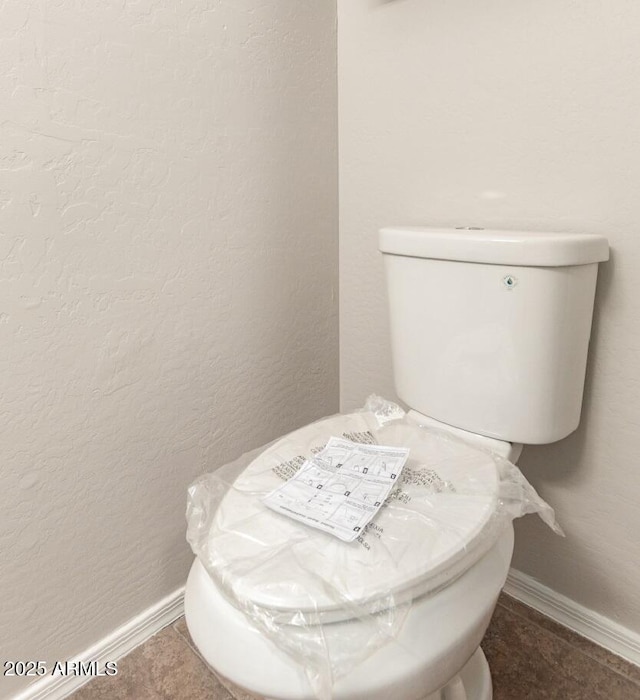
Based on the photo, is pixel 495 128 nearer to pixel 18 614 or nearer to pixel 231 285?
pixel 231 285

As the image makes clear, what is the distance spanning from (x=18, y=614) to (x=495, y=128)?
1102 mm

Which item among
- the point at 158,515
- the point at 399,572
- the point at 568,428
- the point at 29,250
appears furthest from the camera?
the point at 158,515

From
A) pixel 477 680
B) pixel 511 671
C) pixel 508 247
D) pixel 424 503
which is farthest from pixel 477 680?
pixel 508 247

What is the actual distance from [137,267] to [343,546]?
55 centimetres

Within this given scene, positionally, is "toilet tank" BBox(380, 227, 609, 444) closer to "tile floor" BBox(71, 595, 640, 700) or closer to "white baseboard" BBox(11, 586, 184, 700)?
"tile floor" BBox(71, 595, 640, 700)

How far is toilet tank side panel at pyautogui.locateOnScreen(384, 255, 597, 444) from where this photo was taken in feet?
2.52

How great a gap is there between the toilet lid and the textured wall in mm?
295

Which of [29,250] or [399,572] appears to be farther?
[29,250]

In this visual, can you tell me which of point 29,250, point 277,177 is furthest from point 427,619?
point 277,177

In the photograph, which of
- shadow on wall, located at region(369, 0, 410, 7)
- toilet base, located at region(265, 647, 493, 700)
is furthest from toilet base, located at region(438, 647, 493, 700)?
shadow on wall, located at region(369, 0, 410, 7)

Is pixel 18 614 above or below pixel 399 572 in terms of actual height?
below

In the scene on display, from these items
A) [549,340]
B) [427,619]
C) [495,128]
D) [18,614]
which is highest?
[495,128]

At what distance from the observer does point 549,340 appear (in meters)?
0.77

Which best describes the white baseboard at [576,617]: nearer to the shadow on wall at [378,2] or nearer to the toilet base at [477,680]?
the toilet base at [477,680]
